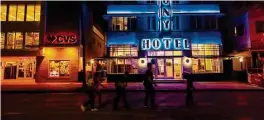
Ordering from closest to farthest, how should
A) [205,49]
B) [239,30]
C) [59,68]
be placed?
[205,49] → [59,68] → [239,30]

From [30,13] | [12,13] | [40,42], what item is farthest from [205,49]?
[12,13]

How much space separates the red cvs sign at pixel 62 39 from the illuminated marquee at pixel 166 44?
767 centimetres

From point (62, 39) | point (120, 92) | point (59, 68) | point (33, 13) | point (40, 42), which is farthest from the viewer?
point (33, 13)

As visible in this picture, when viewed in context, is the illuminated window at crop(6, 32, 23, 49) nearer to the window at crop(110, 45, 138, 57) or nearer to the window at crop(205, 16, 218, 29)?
the window at crop(110, 45, 138, 57)

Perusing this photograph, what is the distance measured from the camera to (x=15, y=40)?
102 feet

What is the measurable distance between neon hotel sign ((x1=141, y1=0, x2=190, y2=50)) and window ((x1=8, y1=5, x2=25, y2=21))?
1426cm

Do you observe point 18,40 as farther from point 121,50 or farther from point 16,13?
point 121,50

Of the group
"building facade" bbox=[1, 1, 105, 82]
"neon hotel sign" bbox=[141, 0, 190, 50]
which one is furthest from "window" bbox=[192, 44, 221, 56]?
"building facade" bbox=[1, 1, 105, 82]

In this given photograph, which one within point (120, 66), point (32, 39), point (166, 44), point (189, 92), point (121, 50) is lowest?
point (189, 92)

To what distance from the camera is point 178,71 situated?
30141 millimetres

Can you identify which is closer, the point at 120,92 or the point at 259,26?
the point at 120,92

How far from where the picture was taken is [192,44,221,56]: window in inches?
1197

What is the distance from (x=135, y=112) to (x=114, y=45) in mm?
19800

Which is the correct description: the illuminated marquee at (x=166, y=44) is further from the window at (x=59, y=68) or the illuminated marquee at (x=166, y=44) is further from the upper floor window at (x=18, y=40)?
the upper floor window at (x=18, y=40)
